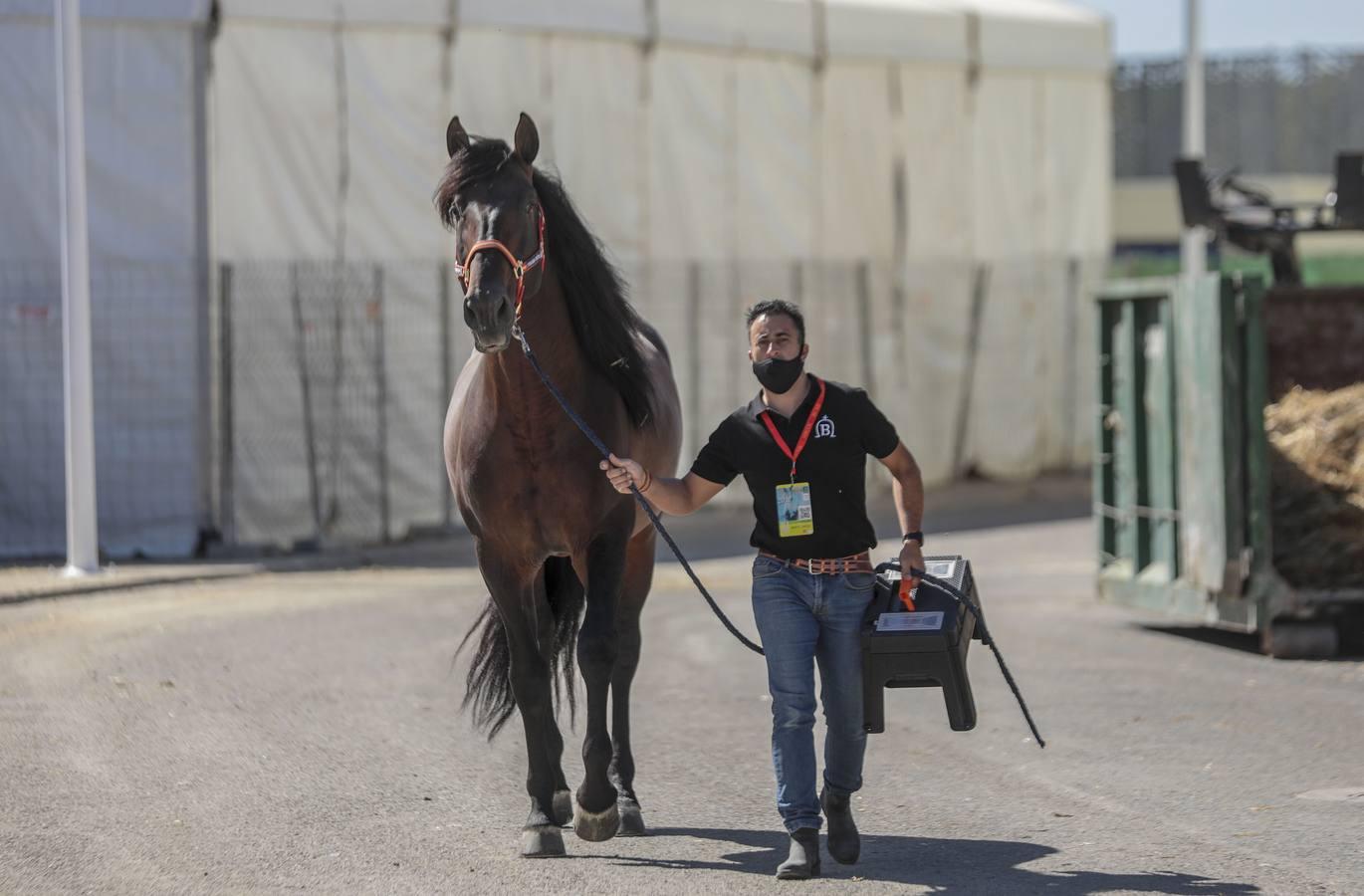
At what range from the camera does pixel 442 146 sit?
716 inches

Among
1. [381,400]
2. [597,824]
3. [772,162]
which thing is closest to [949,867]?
[597,824]

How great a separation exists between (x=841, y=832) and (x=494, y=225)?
2270mm

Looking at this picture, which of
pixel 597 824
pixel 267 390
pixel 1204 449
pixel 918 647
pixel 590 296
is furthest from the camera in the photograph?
pixel 267 390

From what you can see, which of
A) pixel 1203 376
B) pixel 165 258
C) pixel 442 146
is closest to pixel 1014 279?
pixel 442 146

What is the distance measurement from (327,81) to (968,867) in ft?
43.6

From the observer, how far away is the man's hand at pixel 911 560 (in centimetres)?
623

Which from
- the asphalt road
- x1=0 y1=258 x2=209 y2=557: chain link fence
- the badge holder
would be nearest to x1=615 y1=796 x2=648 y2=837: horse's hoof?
the asphalt road

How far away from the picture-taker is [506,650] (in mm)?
7484

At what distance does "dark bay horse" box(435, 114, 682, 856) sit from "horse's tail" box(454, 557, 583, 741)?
0.44 m

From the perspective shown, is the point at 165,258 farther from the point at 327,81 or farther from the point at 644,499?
the point at 644,499

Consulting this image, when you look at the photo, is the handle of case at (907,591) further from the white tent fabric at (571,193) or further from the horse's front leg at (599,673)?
the white tent fabric at (571,193)

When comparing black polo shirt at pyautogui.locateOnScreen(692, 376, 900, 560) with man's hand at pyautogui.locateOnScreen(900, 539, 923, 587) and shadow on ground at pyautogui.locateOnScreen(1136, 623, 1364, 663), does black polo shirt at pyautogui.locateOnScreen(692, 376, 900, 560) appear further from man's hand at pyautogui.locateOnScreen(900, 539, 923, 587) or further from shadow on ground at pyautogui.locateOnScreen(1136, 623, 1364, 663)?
shadow on ground at pyautogui.locateOnScreen(1136, 623, 1364, 663)

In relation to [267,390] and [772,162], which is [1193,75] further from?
[267,390]

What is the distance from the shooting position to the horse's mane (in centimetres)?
687
